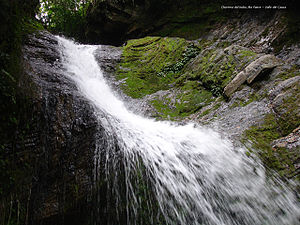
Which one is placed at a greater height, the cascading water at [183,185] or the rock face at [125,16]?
the rock face at [125,16]

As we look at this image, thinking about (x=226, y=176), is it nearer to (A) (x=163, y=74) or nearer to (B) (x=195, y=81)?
(B) (x=195, y=81)

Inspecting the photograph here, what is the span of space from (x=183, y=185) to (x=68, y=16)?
14.6 metres

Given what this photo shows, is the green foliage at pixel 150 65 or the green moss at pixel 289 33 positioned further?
the green foliage at pixel 150 65

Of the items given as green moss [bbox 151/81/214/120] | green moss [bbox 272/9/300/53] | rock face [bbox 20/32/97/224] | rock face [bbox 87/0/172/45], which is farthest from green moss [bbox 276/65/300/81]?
rock face [bbox 87/0/172/45]

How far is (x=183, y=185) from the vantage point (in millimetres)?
2793

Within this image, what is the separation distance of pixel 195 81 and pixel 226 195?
403cm

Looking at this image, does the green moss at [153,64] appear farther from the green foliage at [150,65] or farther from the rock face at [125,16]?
the rock face at [125,16]

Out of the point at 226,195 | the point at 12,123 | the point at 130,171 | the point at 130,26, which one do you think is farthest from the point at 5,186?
the point at 130,26

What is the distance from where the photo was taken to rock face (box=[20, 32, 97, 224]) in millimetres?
2406

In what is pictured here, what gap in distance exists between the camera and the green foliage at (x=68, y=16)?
41.9 feet

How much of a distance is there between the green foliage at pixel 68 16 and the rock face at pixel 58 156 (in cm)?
1211

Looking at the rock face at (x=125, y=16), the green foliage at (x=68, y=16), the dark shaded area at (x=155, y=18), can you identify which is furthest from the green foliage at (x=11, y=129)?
the green foliage at (x=68, y=16)

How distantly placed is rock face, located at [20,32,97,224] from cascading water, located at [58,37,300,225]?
0.24 meters

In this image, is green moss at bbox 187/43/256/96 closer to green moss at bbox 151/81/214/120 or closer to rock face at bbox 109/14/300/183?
rock face at bbox 109/14/300/183
